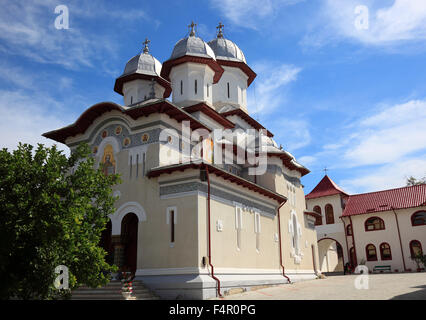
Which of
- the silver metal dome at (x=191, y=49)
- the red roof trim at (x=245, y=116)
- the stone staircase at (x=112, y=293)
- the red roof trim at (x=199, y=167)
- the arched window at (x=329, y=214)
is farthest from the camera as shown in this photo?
the arched window at (x=329, y=214)

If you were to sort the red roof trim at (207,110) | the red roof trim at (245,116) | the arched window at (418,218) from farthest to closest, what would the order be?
1. the arched window at (418,218)
2. the red roof trim at (245,116)
3. the red roof trim at (207,110)

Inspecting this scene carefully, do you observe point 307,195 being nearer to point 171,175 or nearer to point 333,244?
point 333,244

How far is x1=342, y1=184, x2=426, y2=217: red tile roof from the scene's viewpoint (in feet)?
91.6

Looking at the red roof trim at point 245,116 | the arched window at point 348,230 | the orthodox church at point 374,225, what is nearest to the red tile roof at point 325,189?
the orthodox church at point 374,225

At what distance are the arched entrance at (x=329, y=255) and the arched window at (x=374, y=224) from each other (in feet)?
9.96

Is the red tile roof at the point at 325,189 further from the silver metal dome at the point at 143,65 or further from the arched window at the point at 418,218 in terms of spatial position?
the silver metal dome at the point at 143,65

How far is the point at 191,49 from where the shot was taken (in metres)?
20.5

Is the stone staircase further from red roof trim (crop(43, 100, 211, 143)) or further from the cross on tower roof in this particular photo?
the cross on tower roof

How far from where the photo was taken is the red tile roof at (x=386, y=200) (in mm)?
27922

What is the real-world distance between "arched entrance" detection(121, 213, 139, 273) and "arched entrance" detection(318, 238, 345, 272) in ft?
69.0

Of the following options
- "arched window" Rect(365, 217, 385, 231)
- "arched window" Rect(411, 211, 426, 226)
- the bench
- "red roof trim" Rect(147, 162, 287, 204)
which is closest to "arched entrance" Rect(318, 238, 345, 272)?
"arched window" Rect(365, 217, 385, 231)

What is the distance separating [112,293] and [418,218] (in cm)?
2327

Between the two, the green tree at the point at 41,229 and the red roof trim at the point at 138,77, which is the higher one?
the red roof trim at the point at 138,77

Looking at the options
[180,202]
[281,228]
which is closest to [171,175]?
[180,202]
